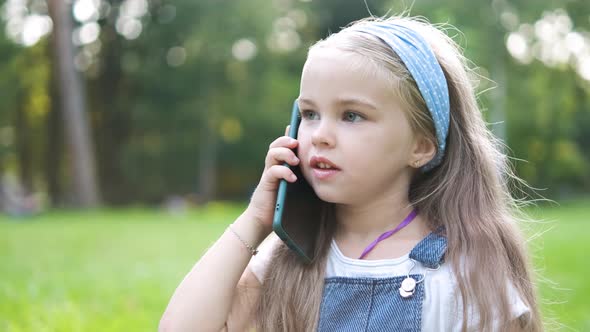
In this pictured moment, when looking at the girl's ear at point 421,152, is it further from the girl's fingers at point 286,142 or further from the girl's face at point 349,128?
the girl's fingers at point 286,142

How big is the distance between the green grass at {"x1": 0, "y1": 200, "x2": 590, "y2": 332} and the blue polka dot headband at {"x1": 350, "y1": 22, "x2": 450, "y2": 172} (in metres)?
0.84

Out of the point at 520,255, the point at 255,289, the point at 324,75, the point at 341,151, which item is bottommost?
the point at 255,289

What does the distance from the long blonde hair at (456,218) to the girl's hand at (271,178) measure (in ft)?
0.63

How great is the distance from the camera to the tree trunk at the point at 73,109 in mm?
19672

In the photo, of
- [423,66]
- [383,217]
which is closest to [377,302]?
[383,217]

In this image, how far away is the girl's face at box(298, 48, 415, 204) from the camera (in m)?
2.14

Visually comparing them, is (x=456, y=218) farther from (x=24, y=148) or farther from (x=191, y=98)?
(x=24, y=148)

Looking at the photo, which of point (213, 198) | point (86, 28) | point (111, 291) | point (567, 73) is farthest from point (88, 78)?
point (111, 291)

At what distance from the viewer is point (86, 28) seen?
25.1m

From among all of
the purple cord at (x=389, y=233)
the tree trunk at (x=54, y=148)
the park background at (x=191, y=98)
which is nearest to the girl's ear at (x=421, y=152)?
the purple cord at (x=389, y=233)

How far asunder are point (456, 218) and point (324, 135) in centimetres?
54

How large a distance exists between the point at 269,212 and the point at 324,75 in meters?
0.52

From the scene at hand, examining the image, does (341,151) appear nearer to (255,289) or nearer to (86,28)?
(255,289)

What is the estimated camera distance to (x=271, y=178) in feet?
7.67
